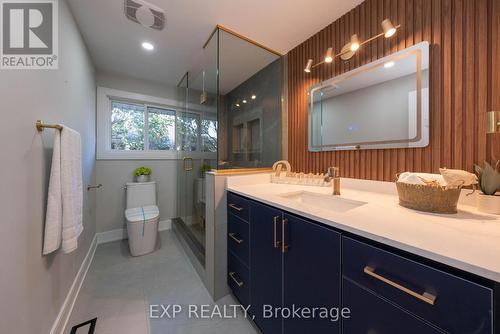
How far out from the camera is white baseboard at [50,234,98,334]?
3.75 ft

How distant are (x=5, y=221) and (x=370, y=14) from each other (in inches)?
92.0

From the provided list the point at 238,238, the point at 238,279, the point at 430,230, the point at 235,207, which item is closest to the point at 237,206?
the point at 235,207

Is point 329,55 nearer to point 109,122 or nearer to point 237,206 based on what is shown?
point 237,206

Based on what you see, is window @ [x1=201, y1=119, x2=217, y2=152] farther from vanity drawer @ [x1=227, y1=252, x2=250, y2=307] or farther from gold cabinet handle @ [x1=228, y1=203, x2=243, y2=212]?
vanity drawer @ [x1=227, y1=252, x2=250, y2=307]

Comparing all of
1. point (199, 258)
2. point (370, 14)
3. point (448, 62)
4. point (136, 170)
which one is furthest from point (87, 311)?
point (370, 14)

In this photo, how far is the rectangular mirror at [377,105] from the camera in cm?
109

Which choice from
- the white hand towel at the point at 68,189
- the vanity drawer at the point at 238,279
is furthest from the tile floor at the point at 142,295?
the white hand towel at the point at 68,189

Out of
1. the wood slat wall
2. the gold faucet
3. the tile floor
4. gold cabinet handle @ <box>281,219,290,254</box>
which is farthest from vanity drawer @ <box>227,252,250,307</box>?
the wood slat wall

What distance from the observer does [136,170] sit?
2639 mm

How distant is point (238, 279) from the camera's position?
54.3 inches

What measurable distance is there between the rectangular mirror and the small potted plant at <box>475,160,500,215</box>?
0.31 m

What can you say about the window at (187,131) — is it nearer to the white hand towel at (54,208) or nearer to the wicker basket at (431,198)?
the white hand towel at (54,208)

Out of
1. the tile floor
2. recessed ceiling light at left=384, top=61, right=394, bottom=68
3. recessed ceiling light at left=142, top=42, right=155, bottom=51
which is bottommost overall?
the tile floor

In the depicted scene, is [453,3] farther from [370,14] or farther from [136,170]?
[136,170]
